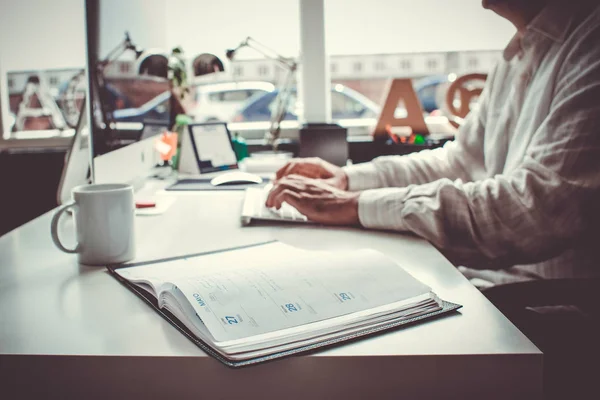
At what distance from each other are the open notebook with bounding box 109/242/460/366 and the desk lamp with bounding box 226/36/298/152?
1613 millimetres

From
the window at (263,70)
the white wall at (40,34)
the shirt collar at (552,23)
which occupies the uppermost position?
the window at (263,70)

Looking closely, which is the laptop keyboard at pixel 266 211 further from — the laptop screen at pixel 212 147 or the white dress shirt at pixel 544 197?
the laptop screen at pixel 212 147

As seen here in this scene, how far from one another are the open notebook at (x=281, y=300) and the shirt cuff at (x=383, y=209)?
0.26 m

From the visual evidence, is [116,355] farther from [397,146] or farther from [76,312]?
[397,146]

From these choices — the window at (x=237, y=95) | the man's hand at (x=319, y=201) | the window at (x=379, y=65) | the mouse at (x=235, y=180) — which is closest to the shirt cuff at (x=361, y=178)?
the mouse at (x=235, y=180)

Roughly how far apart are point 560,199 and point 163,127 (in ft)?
4.70

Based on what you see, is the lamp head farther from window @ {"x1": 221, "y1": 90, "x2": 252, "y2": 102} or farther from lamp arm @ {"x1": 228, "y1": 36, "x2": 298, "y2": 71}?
window @ {"x1": 221, "y1": 90, "x2": 252, "y2": 102}

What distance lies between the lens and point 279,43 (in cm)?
270

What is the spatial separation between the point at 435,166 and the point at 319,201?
0.67m

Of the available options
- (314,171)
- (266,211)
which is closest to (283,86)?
(314,171)

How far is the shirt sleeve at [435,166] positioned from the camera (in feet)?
5.57

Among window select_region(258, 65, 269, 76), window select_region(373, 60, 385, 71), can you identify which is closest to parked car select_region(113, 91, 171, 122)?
window select_region(258, 65, 269, 76)

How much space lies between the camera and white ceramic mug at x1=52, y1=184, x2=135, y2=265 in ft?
3.02

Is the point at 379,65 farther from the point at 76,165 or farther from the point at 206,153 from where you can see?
the point at 76,165
